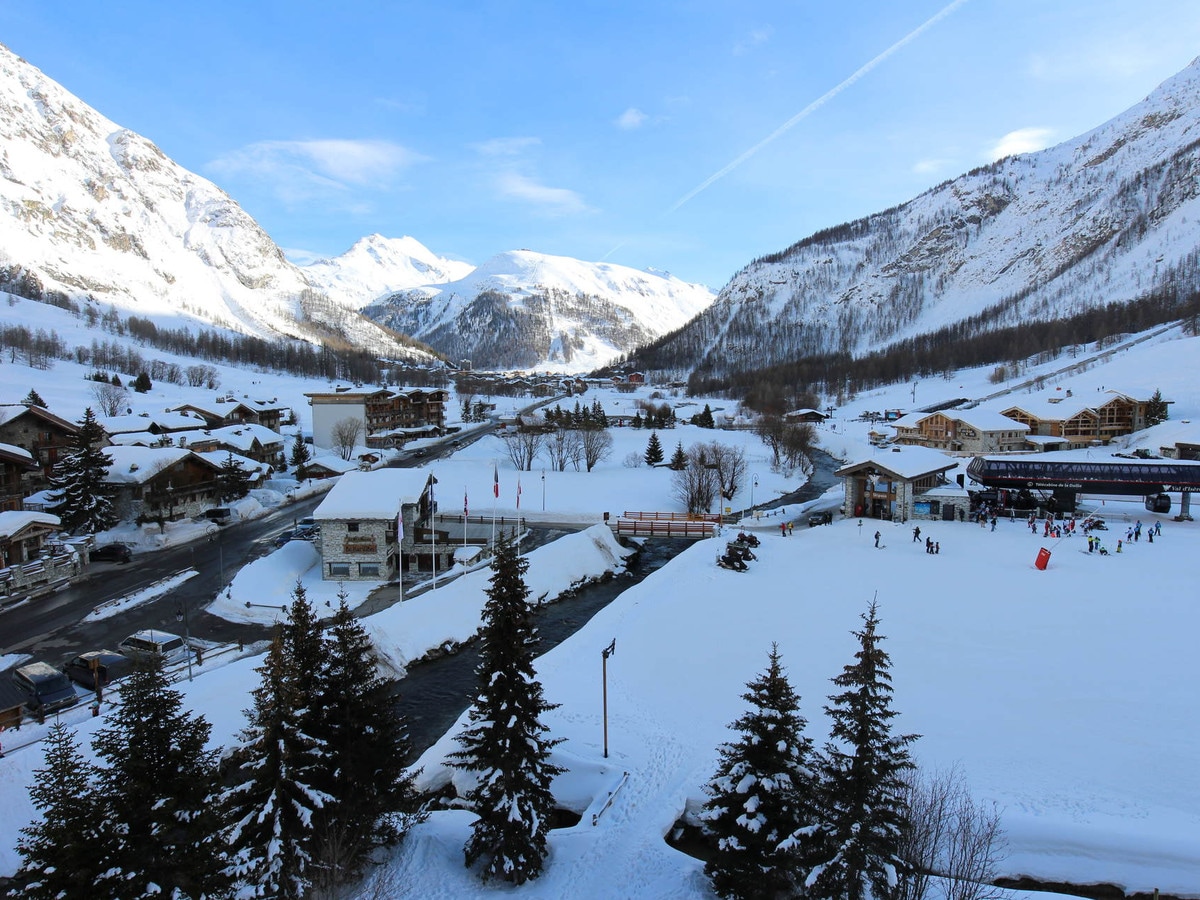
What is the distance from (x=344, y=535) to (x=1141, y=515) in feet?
167

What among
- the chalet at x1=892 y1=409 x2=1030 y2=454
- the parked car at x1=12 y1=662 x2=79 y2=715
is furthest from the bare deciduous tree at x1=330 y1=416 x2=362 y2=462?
the chalet at x1=892 y1=409 x2=1030 y2=454

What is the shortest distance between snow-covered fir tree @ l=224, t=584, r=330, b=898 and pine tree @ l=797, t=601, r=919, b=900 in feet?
26.2

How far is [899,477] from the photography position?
44.5 meters

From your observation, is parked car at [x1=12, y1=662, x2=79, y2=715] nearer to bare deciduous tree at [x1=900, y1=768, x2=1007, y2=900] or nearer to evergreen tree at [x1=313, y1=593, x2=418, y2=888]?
evergreen tree at [x1=313, y1=593, x2=418, y2=888]

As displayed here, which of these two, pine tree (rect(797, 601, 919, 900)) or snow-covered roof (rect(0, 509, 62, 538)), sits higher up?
snow-covered roof (rect(0, 509, 62, 538))

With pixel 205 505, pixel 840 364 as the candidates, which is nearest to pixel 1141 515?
pixel 205 505

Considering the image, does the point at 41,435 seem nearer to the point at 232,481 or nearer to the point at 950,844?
the point at 232,481

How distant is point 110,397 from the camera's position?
82312 mm

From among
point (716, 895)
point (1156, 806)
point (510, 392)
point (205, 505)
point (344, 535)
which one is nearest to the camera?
point (716, 895)

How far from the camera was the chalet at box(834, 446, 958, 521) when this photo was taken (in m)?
44.7

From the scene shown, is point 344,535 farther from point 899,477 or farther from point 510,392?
point 510,392

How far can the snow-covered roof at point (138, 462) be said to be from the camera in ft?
141

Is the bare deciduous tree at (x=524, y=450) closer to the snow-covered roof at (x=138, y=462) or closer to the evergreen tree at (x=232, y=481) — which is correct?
the evergreen tree at (x=232, y=481)

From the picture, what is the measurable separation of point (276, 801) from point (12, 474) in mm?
43002
